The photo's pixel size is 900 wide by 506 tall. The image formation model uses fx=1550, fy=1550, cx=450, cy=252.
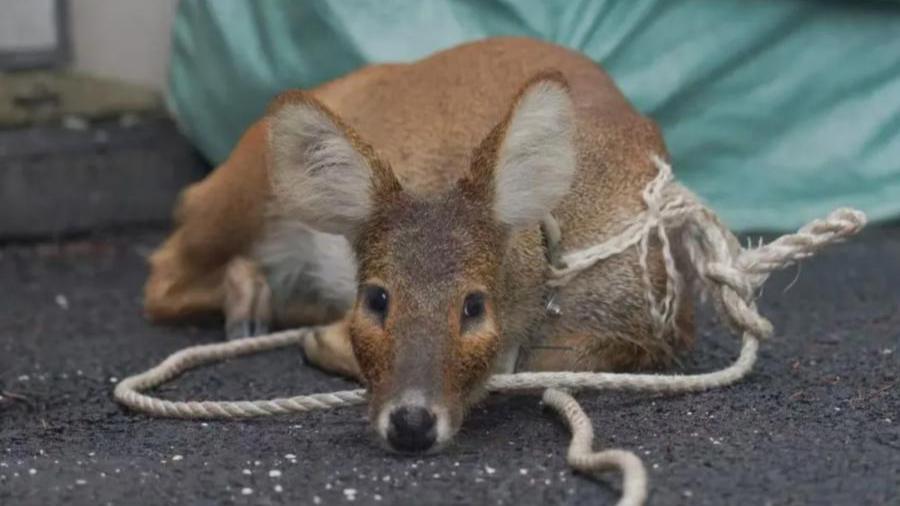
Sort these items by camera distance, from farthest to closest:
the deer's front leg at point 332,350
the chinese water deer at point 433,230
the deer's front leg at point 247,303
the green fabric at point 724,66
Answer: the green fabric at point 724,66
the deer's front leg at point 247,303
the deer's front leg at point 332,350
the chinese water deer at point 433,230

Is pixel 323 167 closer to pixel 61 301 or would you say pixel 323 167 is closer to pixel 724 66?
pixel 61 301

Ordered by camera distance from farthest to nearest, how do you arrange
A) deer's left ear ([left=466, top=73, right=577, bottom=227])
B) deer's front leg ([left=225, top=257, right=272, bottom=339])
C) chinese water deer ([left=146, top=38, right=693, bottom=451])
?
1. deer's front leg ([left=225, top=257, right=272, bottom=339])
2. deer's left ear ([left=466, top=73, right=577, bottom=227])
3. chinese water deer ([left=146, top=38, right=693, bottom=451])

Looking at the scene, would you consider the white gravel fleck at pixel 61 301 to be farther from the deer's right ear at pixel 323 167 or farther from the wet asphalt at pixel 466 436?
the deer's right ear at pixel 323 167

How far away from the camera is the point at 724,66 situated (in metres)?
5.25

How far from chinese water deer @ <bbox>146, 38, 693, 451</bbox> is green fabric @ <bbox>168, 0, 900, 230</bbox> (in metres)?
0.85

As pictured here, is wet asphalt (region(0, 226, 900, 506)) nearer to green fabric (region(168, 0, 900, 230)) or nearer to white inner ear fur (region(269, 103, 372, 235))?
white inner ear fur (region(269, 103, 372, 235))

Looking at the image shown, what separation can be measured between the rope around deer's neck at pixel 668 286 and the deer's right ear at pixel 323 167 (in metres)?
0.37

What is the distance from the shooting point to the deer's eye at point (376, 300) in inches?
115

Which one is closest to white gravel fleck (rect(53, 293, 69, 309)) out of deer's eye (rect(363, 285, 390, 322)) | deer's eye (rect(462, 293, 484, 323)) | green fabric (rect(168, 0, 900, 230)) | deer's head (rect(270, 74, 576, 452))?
green fabric (rect(168, 0, 900, 230))

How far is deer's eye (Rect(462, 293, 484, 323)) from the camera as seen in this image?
9.56ft

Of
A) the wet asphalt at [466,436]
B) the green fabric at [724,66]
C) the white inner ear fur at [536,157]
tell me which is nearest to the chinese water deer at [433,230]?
the white inner ear fur at [536,157]

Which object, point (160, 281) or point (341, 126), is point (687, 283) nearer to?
point (341, 126)

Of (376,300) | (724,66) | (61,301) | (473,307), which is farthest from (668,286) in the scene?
(61,301)

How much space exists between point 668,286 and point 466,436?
701mm
